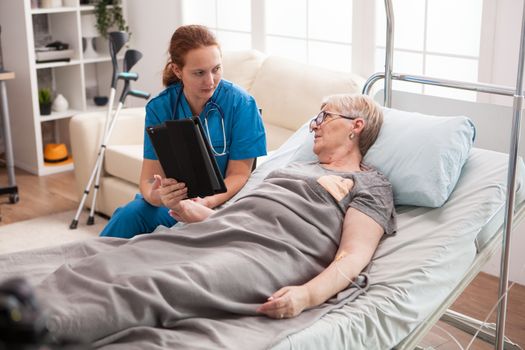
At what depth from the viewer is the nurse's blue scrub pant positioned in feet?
8.08

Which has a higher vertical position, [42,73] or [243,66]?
[243,66]

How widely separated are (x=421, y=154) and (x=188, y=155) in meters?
0.69

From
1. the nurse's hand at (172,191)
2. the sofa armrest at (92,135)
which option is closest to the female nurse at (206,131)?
the nurse's hand at (172,191)

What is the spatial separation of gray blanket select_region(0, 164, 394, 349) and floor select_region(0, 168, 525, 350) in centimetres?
67

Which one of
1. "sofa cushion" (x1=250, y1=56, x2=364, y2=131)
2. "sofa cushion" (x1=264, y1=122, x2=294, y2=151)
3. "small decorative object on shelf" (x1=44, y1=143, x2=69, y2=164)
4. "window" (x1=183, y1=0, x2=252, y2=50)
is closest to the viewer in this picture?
"sofa cushion" (x1=250, y1=56, x2=364, y2=131)

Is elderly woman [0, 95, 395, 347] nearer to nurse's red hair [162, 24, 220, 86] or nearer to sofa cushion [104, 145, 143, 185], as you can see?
nurse's red hair [162, 24, 220, 86]

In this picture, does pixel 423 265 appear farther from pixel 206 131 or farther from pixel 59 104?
pixel 59 104

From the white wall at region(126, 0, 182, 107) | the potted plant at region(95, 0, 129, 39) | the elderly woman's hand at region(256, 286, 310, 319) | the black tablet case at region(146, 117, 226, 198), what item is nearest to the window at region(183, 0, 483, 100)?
the white wall at region(126, 0, 182, 107)

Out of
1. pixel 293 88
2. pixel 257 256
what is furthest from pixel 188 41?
pixel 293 88

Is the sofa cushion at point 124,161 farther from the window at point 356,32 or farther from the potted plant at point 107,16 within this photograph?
the potted plant at point 107,16

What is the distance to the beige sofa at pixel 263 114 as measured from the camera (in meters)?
3.57

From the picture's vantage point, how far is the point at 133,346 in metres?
1.53

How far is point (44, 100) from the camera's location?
4.83 m

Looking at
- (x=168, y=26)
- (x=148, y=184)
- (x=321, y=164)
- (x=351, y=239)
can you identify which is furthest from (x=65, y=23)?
(x=351, y=239)
